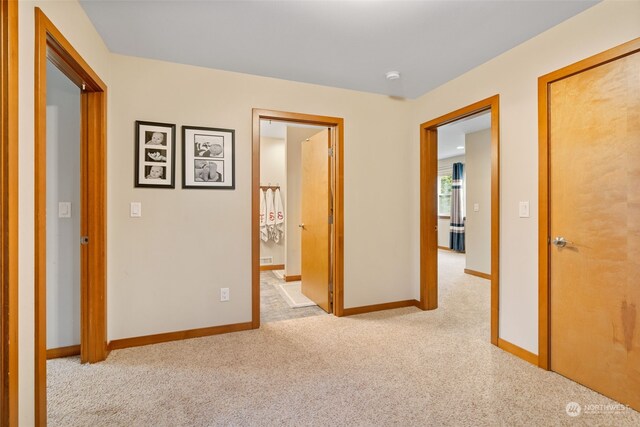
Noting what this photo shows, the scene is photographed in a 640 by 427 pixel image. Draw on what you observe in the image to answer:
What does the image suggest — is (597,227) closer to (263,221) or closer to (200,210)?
(200,210)

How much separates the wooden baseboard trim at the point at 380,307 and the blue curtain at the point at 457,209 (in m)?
4.67

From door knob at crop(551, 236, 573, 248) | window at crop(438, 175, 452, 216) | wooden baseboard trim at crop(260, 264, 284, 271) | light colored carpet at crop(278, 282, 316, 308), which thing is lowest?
light colored carpet at crop(278, 282, 316, 308)

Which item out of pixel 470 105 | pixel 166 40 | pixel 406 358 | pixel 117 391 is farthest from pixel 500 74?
pixel 117 391

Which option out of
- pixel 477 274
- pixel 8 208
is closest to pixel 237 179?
pixel 8 208

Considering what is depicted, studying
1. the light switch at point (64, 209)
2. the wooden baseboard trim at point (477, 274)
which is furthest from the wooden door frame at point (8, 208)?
the wooden baseboard trim at point (477, 274)

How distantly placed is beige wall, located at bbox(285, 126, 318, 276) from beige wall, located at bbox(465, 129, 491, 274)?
2735mm

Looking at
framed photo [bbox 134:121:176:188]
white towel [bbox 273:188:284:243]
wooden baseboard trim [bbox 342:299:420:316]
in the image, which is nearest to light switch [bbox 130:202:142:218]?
framed photo [bbox 134:121:176:188]

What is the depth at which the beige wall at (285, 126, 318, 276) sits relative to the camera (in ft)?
15.4

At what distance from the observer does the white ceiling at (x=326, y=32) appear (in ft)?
5.98

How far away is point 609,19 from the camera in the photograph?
1754 mm

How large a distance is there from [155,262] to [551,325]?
9.74ft

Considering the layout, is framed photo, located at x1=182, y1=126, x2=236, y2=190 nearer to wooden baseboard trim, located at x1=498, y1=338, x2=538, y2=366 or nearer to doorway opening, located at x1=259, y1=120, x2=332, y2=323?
doorway opening, located at x1=259, y1=120, x2=332, y2=323

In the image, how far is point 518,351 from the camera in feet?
Result: 7.41

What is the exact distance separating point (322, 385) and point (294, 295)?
2.00 m
